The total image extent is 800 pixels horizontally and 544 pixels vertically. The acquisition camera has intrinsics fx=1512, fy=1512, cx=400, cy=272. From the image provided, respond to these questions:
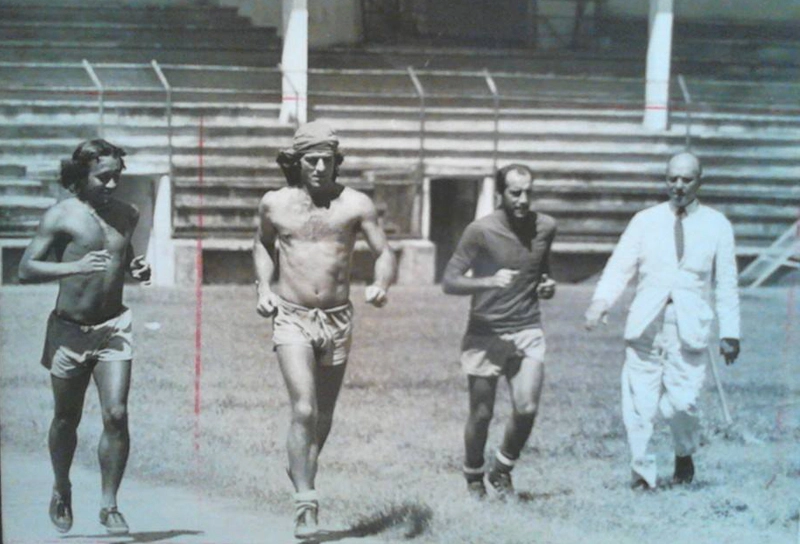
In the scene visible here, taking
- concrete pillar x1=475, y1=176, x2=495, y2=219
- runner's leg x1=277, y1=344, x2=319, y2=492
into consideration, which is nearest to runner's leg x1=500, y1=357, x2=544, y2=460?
runner's leg x1=277, y1=344, x2=319, y2=492

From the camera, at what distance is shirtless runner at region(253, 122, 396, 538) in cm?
770

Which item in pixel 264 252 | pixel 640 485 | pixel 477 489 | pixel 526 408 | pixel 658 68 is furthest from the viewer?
pixel 658 68

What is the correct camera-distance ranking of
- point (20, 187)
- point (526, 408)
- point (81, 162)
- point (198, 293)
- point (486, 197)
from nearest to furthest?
point (81, 162)
point (526, 408)
point (20, 187)
point (198, 293)
point (486, 197)

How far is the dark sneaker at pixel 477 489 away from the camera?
846cm

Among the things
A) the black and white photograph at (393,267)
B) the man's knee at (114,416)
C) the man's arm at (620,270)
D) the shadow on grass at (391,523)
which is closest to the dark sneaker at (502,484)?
the black and white photograph at (393,267)

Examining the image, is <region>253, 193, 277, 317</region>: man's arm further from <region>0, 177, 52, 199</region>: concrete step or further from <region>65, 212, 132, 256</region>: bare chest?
<region>0, 177, 52, 199</region>: concrete step

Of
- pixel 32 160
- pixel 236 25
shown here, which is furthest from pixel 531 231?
pixel 32 160

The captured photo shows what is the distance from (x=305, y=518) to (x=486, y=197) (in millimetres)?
3151

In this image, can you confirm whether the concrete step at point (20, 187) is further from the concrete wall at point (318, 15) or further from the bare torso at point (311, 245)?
the bare torso at point (311, 245)

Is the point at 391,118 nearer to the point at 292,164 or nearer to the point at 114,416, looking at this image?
the point at 292,164

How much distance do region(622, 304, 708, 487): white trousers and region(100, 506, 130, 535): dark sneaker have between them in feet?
9.54

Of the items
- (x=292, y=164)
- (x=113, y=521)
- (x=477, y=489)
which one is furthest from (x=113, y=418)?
(x=477, y=489)

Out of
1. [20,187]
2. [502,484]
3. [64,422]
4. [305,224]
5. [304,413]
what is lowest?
[502,484]

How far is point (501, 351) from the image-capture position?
8.23 metres
